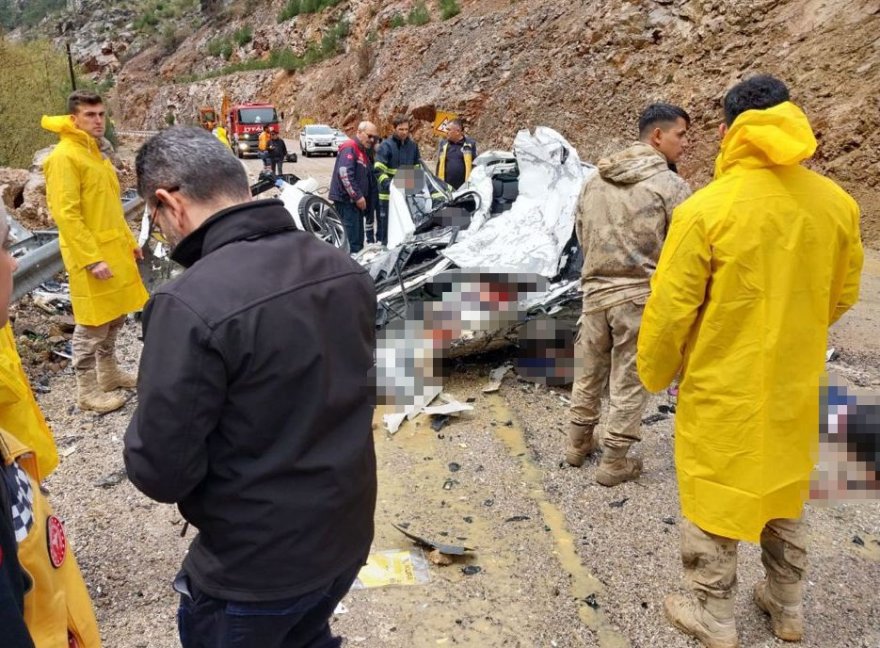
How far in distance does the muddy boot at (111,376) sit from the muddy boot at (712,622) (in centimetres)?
415

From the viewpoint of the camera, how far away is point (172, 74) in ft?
155

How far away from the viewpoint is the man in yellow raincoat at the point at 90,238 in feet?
13.8

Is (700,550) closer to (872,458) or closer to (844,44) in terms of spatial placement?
(872,458)

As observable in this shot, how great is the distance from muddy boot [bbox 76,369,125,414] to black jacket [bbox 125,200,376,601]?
140 inches

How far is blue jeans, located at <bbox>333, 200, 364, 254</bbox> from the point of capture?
26.3 feet

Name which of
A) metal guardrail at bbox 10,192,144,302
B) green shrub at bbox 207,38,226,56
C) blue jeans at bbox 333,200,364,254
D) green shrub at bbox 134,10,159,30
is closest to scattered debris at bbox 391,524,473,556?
metal guardrail at bbox 10,192,144,302

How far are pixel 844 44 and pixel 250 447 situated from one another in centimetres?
1208

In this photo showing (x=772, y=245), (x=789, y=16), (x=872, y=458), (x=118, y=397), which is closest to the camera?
(x=772, y=245)

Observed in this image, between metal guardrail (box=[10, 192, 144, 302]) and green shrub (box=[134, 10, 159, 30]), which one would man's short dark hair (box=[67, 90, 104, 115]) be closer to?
metal guardrail (box=[10, 192, 144, 302])

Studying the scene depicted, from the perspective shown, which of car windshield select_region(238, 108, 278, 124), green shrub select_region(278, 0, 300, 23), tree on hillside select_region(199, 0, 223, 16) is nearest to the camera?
car windshield select_region(238, 108, 278, 124)

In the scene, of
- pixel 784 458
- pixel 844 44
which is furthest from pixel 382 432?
pixel 844 44

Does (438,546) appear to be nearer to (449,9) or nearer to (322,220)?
(322,220)

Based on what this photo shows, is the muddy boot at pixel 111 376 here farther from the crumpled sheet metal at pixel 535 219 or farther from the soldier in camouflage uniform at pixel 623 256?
the soldier in camouflage uniform at pixel 623 256

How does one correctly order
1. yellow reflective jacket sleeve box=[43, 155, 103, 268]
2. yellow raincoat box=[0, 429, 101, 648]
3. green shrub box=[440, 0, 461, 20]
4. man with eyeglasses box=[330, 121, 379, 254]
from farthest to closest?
green shrub box=[440, 0, 461, 20], man with eyeglasses box=[330, 121, 379, 254], yellow reflective jacket sleeve box=[43, 155, 103, 268], yellow raincoat box=[0, 429, 101, 648]
